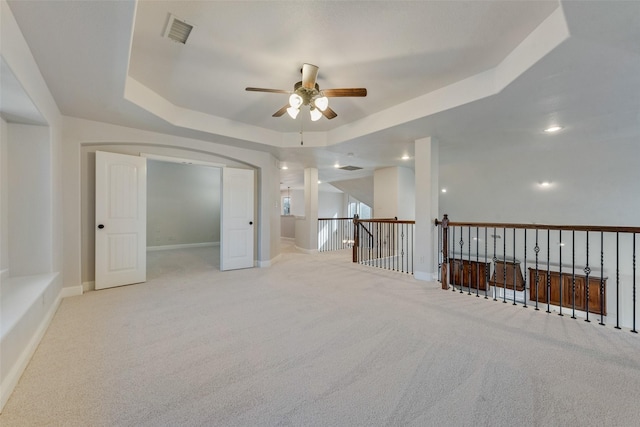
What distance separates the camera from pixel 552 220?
19.9 ft

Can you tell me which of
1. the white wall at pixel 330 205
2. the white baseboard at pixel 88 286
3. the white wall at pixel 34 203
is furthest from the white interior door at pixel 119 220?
the white wall at pixel 330 205

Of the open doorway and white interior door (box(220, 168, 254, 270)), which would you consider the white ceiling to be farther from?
the open doorway

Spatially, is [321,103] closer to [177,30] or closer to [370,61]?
[370,61]

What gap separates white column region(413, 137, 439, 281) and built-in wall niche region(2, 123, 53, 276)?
16.3 feet

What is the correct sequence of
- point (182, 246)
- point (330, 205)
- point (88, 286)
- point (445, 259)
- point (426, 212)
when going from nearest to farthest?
point (88, 286)
point (445, 259)
point (426, 212)
point (182, 246)
point (330, 205)

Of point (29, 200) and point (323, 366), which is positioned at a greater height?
point (29, 200)

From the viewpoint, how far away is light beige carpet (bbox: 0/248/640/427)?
4.76 feet

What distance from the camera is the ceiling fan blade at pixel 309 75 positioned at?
2637 millimetres

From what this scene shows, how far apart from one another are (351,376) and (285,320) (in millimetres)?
1084

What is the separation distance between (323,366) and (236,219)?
3710mm

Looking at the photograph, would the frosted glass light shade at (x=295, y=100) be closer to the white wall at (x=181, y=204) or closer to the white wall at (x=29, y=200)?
the white wall at (x=29, y=200)

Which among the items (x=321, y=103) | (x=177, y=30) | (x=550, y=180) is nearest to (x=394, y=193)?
(x=550, y=180)

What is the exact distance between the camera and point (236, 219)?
505cm

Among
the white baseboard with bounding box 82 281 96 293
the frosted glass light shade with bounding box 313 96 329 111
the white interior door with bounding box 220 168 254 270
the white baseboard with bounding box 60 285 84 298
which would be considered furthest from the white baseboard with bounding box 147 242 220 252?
the frosted glass light shade with bounding box 313 96 329 111
